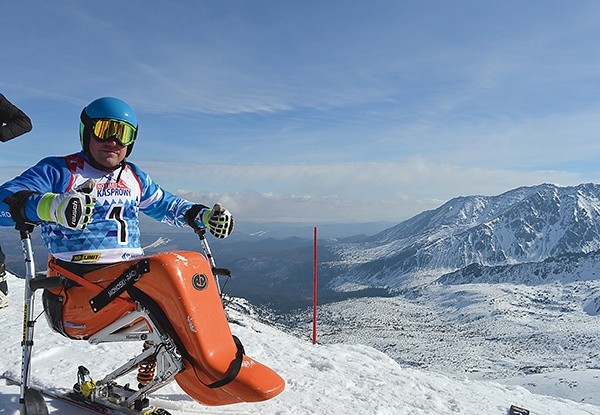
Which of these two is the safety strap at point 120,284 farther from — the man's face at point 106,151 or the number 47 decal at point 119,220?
the man's face at point 106,151

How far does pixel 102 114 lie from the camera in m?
4.43

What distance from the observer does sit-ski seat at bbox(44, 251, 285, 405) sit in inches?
136

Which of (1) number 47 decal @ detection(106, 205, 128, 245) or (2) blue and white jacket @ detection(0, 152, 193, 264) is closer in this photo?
(2) blue and white jacket @ detection(0, 152, 193, 264)

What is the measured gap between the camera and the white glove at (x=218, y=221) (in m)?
5.05

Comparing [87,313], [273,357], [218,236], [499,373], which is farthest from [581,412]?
[499,373]

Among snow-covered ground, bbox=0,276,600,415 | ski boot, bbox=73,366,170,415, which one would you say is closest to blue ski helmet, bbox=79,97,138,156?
ski boot, bbox=73,366,170,415

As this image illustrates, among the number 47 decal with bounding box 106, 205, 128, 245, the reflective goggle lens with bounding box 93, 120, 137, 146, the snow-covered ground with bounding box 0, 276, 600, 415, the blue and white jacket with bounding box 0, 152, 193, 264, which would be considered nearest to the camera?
the blue and white jacket with bounding box 0, 152, 193, 264

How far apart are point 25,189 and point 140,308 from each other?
149 cm

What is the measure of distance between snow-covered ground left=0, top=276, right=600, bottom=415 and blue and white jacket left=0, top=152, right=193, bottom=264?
5.64 ft

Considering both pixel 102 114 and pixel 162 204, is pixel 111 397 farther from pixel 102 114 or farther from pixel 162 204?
pixel 102 114

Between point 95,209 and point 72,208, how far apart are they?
1164 millimetres

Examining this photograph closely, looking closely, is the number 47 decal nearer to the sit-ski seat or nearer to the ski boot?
the sit-ski seat

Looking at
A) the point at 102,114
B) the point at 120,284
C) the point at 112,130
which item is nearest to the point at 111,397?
the point at 120,284

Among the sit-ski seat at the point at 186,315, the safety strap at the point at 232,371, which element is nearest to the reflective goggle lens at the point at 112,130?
the sit-ski seat at the point at 186,315
